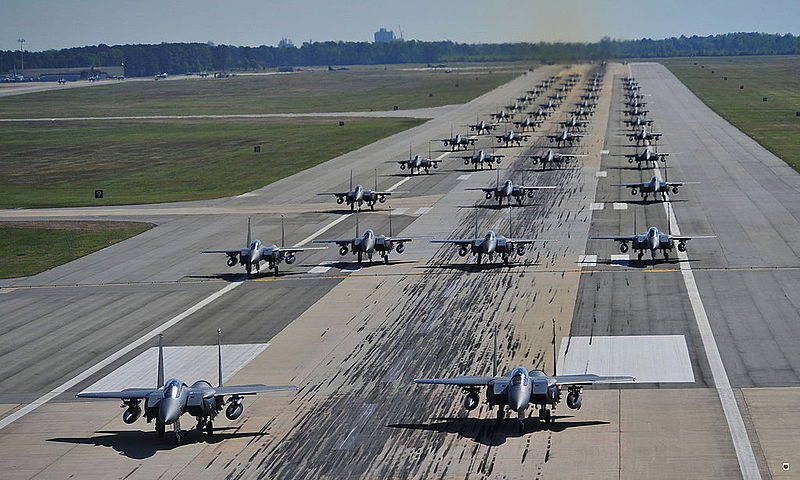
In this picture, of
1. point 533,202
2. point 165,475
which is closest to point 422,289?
point 165,475

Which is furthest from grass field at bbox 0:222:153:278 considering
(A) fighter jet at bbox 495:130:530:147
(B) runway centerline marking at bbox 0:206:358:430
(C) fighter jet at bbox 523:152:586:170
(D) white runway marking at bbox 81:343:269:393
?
(A) fighter jet at bbox 495:130:530:147

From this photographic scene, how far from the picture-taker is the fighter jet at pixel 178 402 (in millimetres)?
43750

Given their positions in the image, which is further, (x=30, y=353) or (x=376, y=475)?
(x=30, y=353)

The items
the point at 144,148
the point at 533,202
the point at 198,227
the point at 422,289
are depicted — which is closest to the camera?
the point at 422,289

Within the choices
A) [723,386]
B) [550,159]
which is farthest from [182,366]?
[550,159]

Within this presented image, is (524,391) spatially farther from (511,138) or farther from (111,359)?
(511,138)

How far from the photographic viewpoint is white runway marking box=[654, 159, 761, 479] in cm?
4209

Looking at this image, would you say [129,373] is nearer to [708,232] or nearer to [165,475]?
[165,475]

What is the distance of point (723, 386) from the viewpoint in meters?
51.3

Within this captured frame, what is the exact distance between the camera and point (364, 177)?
459ft

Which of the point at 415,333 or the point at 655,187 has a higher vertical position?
the point at 655,187

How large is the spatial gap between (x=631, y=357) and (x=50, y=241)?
2427 inches

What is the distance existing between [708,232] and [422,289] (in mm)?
31096

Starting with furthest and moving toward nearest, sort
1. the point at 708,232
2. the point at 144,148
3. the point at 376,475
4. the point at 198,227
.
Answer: the point at 144,148 < the point at 198,227 < the point at 708,232 < the point at 376,475
